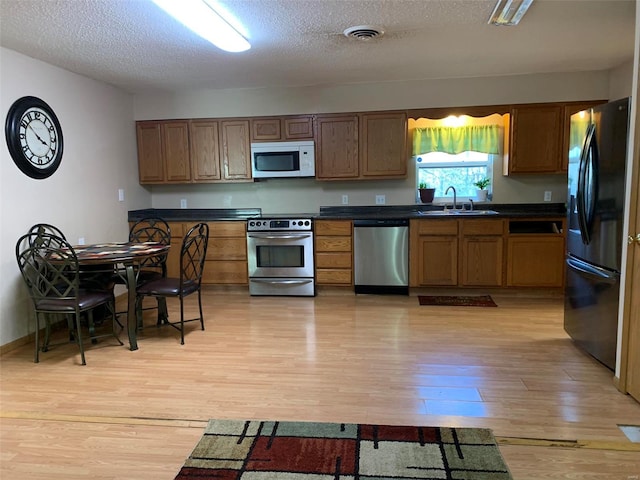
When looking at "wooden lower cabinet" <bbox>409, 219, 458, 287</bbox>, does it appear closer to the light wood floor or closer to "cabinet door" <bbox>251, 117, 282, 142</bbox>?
the light wood floor

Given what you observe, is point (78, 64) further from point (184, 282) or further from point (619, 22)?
point (619, 22)

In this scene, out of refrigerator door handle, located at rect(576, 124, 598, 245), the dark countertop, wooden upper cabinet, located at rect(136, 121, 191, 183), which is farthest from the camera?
wooden upper cabinet, located at rect(136, 121, 191, 183)

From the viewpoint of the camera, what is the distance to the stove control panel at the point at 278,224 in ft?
15.9

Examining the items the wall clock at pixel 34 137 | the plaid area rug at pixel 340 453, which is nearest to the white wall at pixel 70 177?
the wall clock at pixel 34 137

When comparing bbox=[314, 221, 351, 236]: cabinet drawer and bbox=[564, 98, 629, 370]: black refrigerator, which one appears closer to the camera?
bbox=[564, 98, 629, 370]: black refrigerator

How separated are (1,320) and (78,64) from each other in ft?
7.54

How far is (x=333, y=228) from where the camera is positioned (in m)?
4.89

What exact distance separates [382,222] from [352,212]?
0.61 m

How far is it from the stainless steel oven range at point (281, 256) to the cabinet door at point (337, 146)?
0.72 metres

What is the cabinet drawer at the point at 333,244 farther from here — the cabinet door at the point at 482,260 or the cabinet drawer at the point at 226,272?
the cabinet door at the point at 482,260

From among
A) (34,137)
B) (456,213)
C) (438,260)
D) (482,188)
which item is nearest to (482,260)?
(438,260)

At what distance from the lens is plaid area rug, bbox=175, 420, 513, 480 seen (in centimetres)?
188

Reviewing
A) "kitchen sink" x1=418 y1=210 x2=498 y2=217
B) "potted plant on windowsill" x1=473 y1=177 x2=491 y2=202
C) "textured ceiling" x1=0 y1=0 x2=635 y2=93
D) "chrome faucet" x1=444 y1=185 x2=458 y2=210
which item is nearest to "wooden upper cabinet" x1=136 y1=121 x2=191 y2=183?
"textured ceiling" x1=0 y1=0 x2=635 y2=93

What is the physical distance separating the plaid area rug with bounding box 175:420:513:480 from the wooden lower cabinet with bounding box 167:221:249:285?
2.93 m
